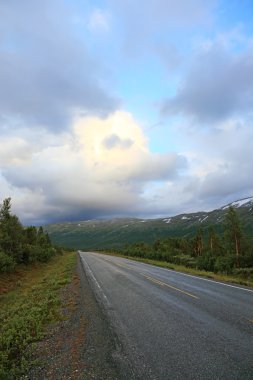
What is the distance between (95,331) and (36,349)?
1894 mm

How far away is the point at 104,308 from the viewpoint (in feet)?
42.0

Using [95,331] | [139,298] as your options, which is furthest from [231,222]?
[95,331]

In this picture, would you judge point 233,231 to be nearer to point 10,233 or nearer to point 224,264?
point 224,264

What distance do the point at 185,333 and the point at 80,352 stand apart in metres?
2.76

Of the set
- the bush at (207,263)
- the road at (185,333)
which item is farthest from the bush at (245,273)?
the road at (185,333)

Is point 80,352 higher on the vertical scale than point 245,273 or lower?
lower

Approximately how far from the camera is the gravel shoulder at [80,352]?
248 inches

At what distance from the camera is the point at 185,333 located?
8648mm

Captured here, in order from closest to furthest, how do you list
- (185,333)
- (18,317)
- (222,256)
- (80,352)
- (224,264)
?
(80,352) → (185,333) → (18,317) → (224,264) → (222,256)

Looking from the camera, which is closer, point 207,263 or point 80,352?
point 80,352

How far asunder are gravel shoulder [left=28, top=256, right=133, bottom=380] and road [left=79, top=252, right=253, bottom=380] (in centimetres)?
33

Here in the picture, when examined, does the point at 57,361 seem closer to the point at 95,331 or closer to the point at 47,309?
the point at 95,331

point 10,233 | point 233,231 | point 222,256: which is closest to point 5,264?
point 10,233

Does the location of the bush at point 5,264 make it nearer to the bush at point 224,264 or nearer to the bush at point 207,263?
the bush at point 224,264
